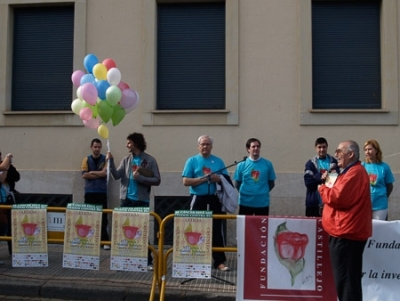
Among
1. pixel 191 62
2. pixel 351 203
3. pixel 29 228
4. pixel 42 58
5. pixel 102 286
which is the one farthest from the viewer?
pixel 42 58

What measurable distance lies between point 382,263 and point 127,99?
13.2 ft

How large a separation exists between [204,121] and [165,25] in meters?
2.13

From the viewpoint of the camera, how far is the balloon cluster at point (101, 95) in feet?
22.7

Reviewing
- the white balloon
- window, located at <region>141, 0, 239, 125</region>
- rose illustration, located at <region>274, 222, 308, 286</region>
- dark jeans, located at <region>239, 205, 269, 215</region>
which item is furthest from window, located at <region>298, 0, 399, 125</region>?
rose illustration, located at <region>274, 222, 308, 286</region>

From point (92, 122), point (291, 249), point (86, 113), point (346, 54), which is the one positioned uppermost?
point (346, 54)

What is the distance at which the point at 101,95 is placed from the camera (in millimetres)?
7004

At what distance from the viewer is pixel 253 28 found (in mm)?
9523

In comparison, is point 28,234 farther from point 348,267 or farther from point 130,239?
point 348,267

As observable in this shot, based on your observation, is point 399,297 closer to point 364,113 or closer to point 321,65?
A: point 364,113

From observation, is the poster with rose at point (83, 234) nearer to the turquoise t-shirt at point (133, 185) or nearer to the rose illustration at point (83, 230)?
the rose illustration at point (83, 230)

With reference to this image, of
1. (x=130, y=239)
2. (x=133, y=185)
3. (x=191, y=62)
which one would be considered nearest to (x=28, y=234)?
(x=130, y=239)

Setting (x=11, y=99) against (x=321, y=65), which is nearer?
(x=321, y=65)

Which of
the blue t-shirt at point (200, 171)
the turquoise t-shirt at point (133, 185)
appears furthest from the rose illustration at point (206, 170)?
the turquoise t-shirt at point (133, 185)

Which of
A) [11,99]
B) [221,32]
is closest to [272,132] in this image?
[221,32]
